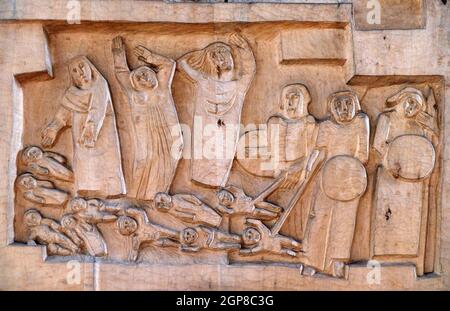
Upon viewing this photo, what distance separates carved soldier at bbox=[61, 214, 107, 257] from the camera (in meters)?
5.19

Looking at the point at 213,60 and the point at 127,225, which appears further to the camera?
the point at 213,60

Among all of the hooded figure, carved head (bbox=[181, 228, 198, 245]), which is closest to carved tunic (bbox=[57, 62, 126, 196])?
the hooded figure

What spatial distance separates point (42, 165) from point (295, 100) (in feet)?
4.82

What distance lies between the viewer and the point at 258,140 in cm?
528

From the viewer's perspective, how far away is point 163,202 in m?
5.19

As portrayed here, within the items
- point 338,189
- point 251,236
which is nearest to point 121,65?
point 251,236

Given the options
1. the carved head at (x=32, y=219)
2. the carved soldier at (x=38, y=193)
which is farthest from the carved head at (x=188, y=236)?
Result: the carved head at (x=32, y=219)

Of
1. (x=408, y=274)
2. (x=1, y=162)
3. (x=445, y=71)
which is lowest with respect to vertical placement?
(x=408, y=274)

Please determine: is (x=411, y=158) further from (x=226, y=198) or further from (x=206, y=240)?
(x=206, y=240)

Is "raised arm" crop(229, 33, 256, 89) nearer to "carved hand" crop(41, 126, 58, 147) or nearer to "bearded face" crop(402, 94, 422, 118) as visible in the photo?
"bearded face" crop(402, 94, 422, 118)

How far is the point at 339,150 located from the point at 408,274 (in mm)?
794

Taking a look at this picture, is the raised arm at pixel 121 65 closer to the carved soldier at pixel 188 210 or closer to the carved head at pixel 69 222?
the carved soldier at pixel 188 210

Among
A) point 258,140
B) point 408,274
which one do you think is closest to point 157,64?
point 258,140

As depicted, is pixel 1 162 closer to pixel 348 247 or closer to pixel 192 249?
pixel 192 249
